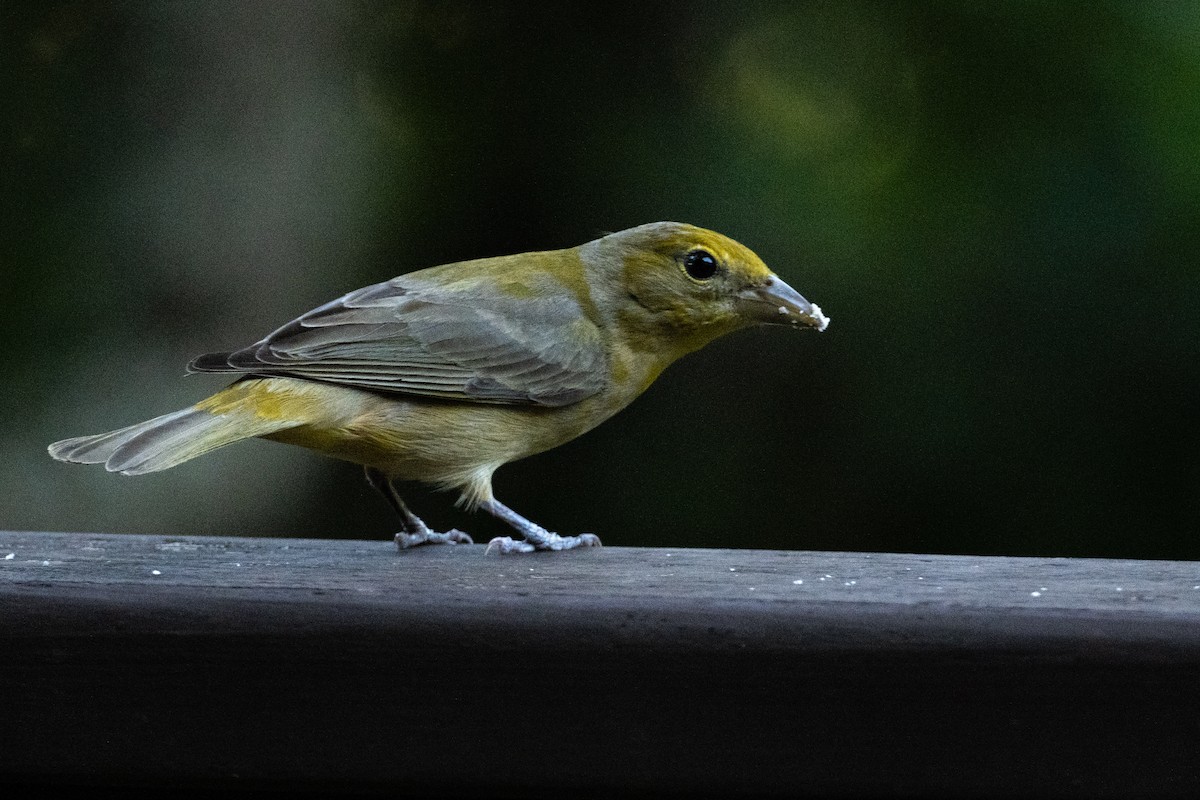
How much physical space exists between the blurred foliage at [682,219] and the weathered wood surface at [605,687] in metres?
1.72

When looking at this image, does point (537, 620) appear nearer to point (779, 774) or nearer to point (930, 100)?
point (779, 774)

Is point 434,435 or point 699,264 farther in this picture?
point 699,264

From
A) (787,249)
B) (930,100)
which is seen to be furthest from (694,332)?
(930,100)

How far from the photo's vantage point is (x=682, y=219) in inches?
155

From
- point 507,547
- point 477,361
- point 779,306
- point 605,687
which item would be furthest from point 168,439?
point 779,306

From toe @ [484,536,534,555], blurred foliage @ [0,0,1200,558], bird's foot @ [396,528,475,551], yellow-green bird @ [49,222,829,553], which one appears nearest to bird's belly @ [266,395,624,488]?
yellow-green bird @ [49,222,829,553]

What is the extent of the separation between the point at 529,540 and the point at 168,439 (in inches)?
28.4

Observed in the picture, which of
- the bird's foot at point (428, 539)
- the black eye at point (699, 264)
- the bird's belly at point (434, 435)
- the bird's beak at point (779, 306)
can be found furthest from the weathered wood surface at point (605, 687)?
the black eye at point (699, 264)

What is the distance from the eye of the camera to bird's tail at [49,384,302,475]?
106 inches

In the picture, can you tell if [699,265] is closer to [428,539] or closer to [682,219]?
[682,219]

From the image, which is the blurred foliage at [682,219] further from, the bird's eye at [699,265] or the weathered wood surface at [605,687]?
the weathered wood surface at [605,687]

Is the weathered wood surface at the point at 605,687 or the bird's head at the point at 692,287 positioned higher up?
the bird's head at the point at 692,287

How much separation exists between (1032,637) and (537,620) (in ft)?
2.06

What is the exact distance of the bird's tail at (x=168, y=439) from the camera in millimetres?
2701
